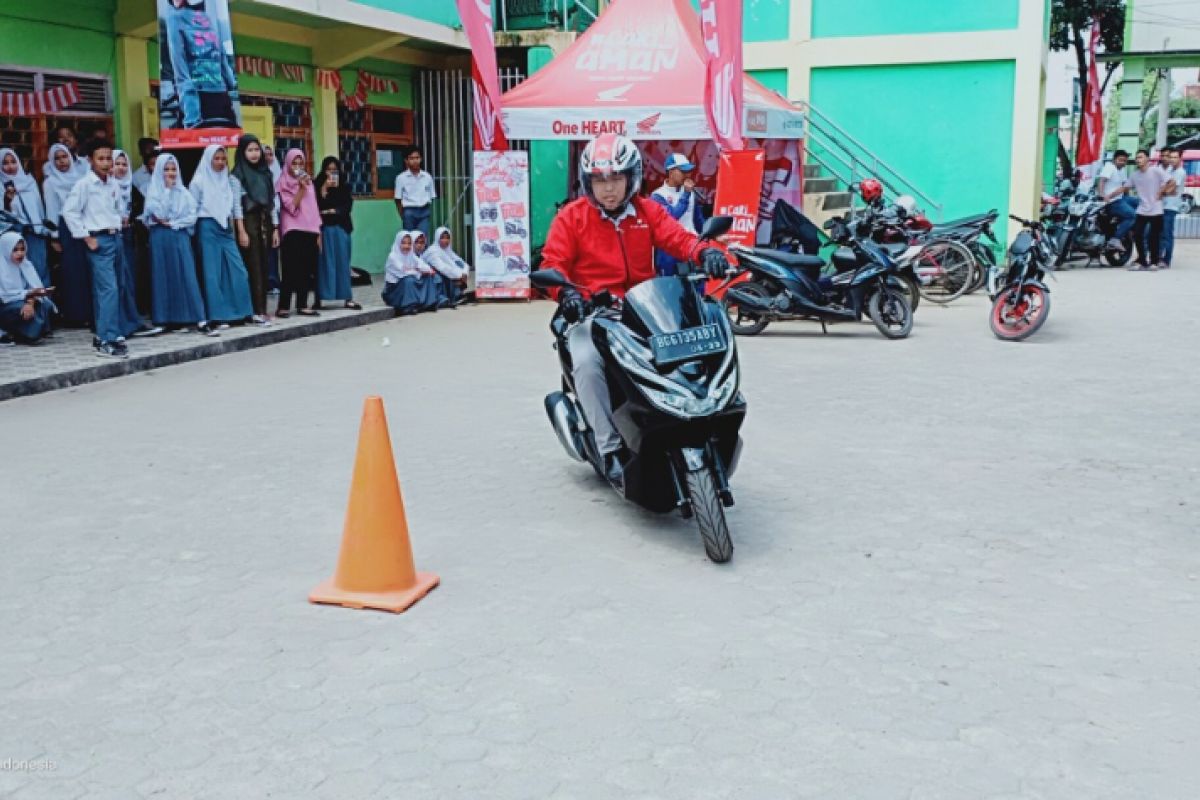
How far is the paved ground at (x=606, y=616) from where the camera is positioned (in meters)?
3.18

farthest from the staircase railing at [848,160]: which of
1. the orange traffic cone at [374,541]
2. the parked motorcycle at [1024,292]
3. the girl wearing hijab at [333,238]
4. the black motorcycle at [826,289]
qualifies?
the orange traffic cone at [374,541]

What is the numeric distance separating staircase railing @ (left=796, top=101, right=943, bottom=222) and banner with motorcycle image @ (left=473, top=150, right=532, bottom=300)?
21.6ft

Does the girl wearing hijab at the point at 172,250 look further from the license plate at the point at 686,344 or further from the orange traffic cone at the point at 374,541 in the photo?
the license plate at the point at 686,344

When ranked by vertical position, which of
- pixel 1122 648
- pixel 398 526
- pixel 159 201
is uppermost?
pixel 159 201

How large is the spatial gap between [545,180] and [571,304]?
1226 centimetres

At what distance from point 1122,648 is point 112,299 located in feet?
27.6

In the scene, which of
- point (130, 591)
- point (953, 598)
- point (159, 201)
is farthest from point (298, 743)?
point (159, 201)

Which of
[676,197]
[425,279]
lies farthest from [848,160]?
[425,279]

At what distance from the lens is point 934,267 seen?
1434 centimetres

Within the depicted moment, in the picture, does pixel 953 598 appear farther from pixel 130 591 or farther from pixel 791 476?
pixel 130 591

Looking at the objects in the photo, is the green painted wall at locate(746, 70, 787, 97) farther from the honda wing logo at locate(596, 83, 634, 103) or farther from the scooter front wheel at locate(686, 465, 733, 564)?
the scooter front wheel at locate(686, 465, 733, 564)

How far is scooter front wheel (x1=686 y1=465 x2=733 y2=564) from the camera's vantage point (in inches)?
187

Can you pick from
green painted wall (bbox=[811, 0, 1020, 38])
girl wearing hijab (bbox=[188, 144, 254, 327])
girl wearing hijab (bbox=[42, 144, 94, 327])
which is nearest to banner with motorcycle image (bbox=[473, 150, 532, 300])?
girl wearing hijab (bbox=[188, 144, 254, 327])

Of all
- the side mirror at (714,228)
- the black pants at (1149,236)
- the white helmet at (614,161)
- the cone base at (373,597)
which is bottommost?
the cone base at (373,597)
